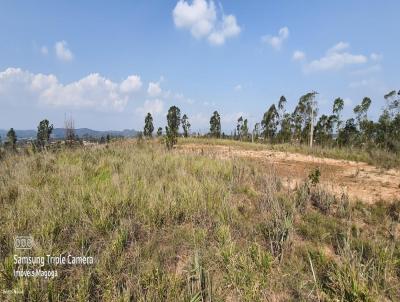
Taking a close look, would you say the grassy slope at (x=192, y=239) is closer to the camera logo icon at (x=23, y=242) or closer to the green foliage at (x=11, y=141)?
the camera logo icon at (x=23, y=242)

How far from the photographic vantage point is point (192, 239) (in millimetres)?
3479

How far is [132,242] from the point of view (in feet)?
10.8

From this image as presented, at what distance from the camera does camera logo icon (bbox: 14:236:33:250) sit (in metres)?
2.96

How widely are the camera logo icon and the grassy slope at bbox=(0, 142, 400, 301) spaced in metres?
0.08

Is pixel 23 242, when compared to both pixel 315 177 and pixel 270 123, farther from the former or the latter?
pixel 270 123

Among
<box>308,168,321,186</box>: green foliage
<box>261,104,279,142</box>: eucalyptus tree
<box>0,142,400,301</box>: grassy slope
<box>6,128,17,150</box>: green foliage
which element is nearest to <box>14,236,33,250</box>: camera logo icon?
<box>0,142,400,301</box>: grassy slope

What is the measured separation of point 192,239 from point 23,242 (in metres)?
1.98

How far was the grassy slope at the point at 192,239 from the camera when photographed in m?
2.56

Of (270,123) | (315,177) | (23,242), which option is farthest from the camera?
(270,123)

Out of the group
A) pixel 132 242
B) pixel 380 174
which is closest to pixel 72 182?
pixel 132 242

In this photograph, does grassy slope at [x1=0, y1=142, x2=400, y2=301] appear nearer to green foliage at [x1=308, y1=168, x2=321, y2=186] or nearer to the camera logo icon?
the camera logo icon

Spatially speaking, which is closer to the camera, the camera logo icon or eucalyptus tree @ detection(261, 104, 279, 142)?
the camera logo icon

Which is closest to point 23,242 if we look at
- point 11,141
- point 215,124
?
point 11,141

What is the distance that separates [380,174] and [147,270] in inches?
347
